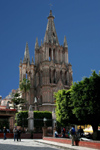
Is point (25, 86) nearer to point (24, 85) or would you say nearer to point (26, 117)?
point (24, 85)

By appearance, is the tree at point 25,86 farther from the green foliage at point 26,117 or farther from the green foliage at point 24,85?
the green foliage at point 26,117

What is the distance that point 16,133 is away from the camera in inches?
1007

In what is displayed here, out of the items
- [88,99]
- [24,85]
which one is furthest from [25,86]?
[88,99]

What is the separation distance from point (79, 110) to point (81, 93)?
2.05 meters

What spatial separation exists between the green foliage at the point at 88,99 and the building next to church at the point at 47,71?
37.9 metres

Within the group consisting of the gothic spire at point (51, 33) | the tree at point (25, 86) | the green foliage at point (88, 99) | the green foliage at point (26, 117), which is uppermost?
the gothic spire at point (51, 33)

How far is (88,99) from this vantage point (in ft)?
82.6

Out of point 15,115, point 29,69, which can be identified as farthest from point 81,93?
point 29,69

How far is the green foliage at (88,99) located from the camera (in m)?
24.7

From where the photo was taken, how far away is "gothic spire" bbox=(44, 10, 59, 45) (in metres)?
73.9

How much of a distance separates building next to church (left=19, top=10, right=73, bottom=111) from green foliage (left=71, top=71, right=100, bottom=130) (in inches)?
1494

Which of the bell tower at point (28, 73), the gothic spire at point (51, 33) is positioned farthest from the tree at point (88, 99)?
the gothic spire at point (51, 33)

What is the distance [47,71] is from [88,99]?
42.4 meters

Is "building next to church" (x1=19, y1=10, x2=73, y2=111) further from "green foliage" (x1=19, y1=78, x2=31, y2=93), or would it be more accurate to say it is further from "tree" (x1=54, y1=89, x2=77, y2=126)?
"tree" (x1=54, y1=89, x2=77, y2=126)
